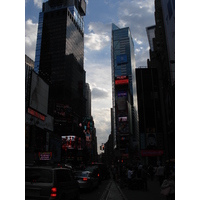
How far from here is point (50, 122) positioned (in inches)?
2904

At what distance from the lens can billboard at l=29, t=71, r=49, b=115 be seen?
176 feet

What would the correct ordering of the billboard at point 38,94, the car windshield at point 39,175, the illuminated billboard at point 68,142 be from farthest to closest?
the illuminated billboard at point 68,142
the billboard at point 38,94
the car windshield at point 39,175

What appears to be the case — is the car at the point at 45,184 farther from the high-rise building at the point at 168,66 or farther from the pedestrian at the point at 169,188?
the high-rise building at the point at 168,66

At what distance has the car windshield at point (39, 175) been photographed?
782 cm

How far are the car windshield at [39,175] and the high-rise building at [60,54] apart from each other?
124 metres

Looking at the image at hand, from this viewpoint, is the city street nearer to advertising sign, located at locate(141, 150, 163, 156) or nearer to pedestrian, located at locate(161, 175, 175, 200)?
pedestrian, located at locate(161, 175, 175, 200)

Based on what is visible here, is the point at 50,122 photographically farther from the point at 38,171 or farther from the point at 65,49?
the point at 65,49

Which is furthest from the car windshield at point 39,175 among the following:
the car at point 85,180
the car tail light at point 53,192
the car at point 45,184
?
the car at point 85,180

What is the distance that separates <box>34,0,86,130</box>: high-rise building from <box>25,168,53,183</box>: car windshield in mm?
123533

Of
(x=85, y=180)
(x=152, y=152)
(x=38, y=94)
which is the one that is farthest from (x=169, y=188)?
(x=152, y=152)

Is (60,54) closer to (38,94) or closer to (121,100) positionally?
(121,100)

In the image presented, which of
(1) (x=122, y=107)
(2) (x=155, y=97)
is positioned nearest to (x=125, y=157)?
(1) (x=122, y=107)

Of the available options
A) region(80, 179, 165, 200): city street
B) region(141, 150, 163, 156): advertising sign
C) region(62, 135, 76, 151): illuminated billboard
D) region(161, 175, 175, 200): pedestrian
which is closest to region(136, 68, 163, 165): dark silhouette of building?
region(141, 150, 163, 156): advertising sign
